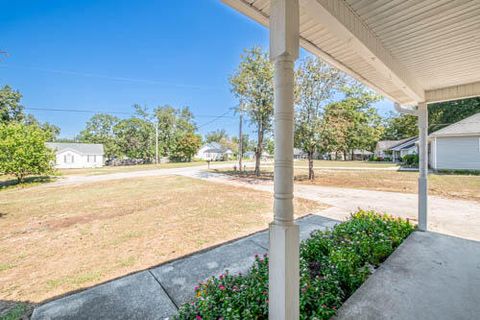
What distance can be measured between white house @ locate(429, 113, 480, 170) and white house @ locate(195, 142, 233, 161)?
132 ft

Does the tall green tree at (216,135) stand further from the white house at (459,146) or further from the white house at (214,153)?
the white house at (459,146)

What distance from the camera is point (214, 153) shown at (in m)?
51.8

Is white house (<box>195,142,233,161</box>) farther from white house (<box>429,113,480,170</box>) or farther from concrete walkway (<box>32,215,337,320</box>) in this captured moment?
concrete walkway (<box>32,215,337,320</box>)

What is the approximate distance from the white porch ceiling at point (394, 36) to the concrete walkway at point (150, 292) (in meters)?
2.84

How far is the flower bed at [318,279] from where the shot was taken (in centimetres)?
171

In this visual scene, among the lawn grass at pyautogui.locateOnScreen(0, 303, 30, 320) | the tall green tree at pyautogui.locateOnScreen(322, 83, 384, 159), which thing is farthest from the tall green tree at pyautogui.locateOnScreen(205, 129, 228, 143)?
the lawn grass at pyautogui.locateOnScreen(0, 303, 30, 320)

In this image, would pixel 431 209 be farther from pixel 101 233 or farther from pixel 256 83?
pixel 256 83

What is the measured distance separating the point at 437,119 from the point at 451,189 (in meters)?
21.1

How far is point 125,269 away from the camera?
2.89m

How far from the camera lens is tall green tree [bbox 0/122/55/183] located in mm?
11344

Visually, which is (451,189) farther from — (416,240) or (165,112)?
(165,112)

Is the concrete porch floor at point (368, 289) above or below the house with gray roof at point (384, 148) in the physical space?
below

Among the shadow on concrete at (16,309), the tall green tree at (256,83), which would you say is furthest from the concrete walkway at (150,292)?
the tall green tree at (256,83)

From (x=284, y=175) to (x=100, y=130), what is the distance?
4903 cm
